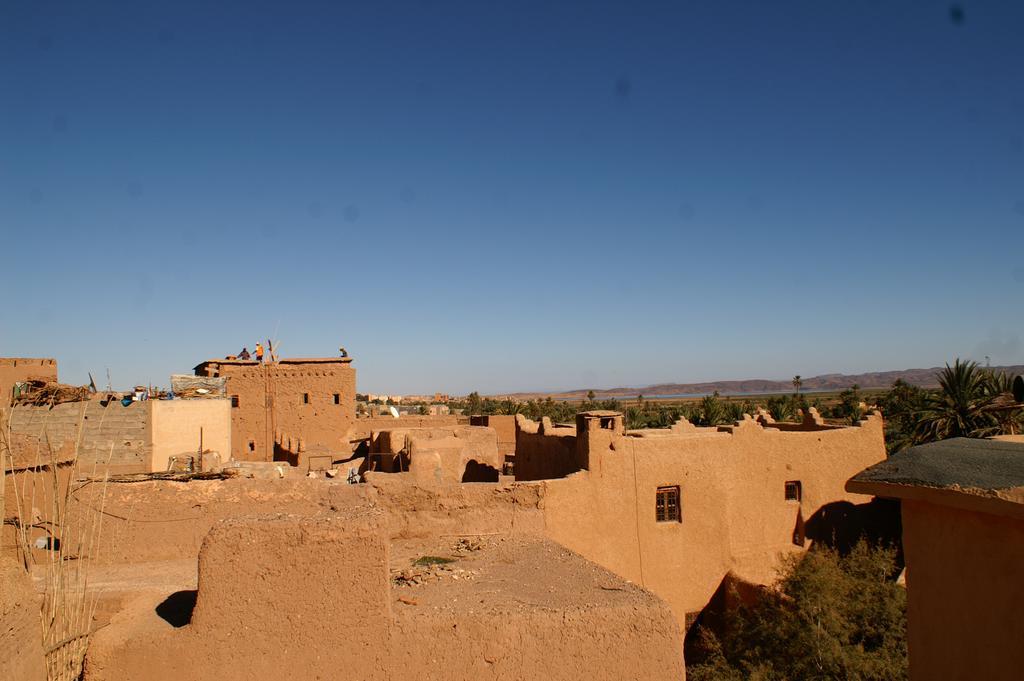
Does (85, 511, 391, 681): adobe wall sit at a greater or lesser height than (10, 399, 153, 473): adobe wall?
lesser

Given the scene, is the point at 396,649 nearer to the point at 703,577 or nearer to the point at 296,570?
the point at 296,570

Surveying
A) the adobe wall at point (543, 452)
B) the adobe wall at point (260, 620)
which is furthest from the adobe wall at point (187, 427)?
the adobe wall at point (260, 620)

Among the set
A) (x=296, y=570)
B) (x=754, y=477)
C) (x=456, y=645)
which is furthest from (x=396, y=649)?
(x=754, y=477)

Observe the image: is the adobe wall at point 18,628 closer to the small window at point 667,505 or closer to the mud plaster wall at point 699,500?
the mud plaster wall at point 699,500

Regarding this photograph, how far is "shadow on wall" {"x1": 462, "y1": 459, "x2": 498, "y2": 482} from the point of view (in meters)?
14.7

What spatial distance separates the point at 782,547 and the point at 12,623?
47.0 feet

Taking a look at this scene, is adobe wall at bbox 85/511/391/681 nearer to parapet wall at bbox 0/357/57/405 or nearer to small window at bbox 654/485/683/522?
small window at bbox 654/485/683/522

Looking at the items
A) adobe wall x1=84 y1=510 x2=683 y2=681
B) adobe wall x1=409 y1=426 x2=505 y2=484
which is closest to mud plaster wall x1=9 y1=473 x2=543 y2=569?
adobe wall x1=409 y1=426 x2=505 y2=484

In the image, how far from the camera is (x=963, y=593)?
367cm

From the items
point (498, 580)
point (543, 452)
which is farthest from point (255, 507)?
point (543, 452)

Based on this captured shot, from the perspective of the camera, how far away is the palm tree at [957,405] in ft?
63.6

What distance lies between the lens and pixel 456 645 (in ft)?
18.3

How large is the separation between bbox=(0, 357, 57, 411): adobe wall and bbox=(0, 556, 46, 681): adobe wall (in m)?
15.3

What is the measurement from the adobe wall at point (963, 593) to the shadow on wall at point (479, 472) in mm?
11141
